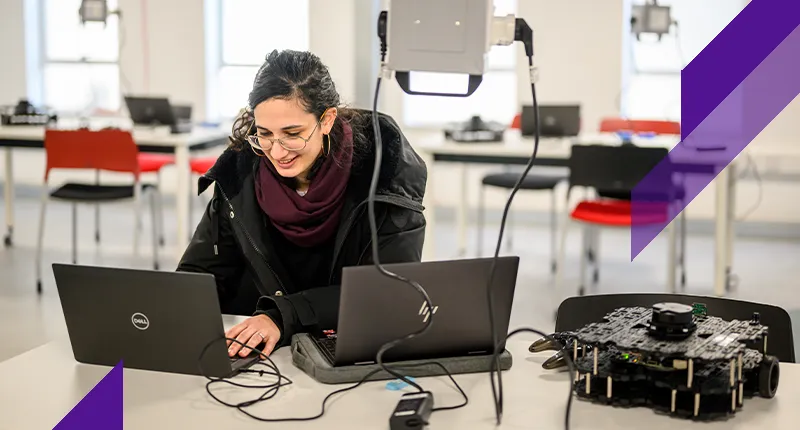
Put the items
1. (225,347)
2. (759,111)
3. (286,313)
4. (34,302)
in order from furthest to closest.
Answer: (759,111)
(34,302)
(286,313)
(225,347)

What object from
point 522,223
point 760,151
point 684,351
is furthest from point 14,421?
point 522,223

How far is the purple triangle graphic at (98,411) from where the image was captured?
152 centimetres

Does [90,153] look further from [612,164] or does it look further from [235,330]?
[235,330]

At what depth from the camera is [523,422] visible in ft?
4.93

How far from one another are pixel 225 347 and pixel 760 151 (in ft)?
15.2

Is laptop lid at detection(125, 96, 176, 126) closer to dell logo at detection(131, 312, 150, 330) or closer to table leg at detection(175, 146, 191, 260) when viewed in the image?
table leg at detection(175, 146, 191, 260)

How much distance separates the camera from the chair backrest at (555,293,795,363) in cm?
188

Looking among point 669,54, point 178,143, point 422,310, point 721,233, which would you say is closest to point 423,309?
point 422,310

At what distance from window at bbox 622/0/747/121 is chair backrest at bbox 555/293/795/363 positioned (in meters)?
4.65

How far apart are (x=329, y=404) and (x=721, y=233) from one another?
11.3 ft

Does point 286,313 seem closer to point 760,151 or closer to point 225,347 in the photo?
point 225,347

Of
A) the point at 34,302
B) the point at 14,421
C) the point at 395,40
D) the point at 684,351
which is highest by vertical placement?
the point at 395,40

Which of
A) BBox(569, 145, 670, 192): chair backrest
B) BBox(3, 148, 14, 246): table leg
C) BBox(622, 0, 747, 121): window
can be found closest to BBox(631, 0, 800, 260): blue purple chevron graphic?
BBox(622, 0, 747, 121): window

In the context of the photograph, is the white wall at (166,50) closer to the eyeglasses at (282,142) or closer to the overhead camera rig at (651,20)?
the overhead camera rig at (651,20)
